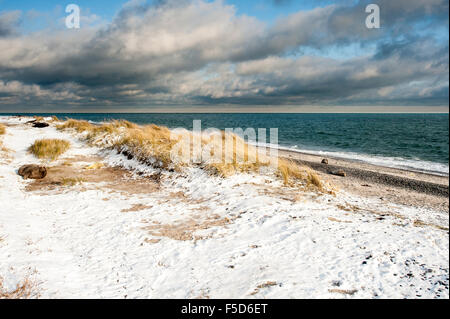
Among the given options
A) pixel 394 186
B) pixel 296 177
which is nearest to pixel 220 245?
pixel 296 177

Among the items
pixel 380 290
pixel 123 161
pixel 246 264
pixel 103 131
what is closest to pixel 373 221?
pixel 380 290

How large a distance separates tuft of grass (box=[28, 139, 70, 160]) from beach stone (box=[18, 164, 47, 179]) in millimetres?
2881

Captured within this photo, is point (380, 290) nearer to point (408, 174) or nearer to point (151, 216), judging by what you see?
point (151, 216)

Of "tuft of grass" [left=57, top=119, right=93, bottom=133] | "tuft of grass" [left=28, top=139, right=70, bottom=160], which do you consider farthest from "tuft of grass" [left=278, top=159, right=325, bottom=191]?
"tuft of grass" [left=57, top=119, right=93, bottom=133]

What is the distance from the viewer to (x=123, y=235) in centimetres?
521

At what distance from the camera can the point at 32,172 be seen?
927 centimetres

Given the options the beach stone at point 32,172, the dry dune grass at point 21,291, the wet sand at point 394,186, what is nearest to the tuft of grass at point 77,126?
the beach stone at point 32,172

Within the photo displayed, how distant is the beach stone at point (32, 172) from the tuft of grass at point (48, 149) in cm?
288

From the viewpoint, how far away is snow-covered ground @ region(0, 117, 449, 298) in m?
3.51

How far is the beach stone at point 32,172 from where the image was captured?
9.23 meters

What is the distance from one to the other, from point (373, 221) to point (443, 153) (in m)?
26.8

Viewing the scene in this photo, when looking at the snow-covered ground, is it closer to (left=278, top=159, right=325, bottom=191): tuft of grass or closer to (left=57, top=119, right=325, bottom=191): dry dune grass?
(left=278, top=159, right=325, bottom=191): tuft of grass

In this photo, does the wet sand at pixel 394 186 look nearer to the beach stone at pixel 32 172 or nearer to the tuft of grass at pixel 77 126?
the beach stone at pixel 32 172

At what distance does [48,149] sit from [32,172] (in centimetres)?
423
